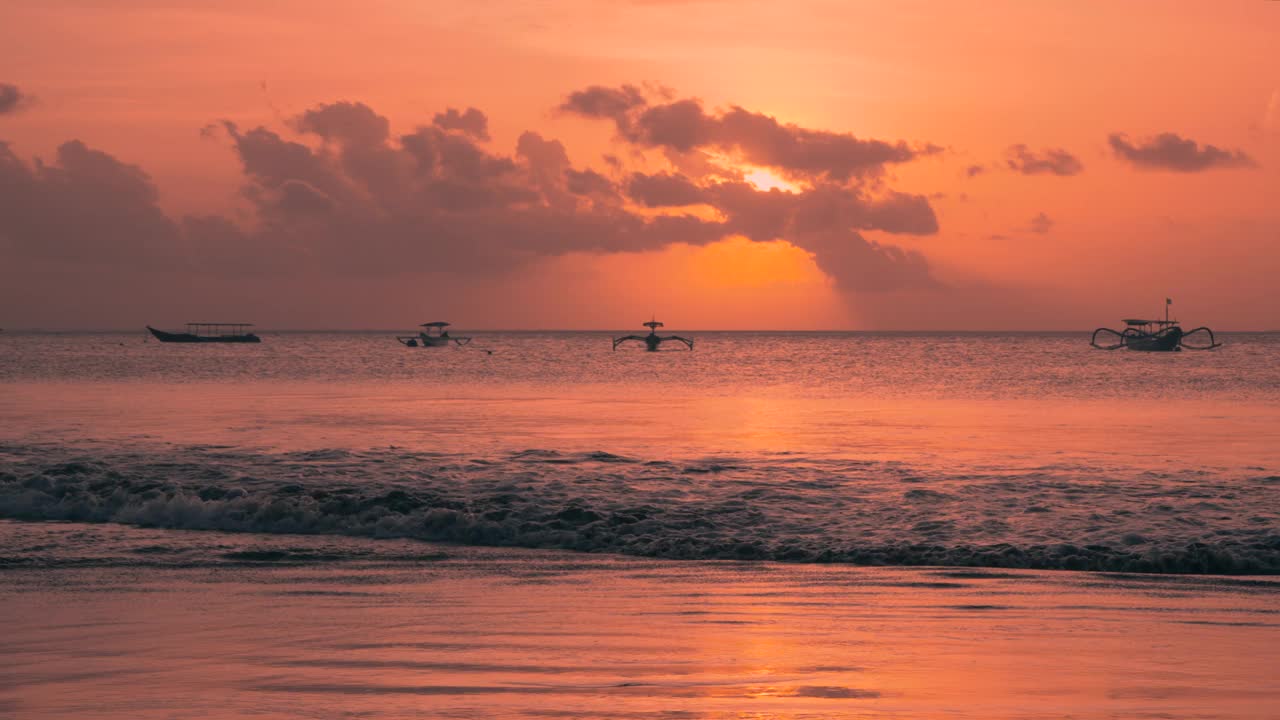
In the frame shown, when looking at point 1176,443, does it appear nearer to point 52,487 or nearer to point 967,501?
point 967,501

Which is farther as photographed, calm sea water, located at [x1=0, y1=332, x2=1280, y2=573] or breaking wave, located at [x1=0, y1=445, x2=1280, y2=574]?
calm sea water, located at [x1=0, y1=332, x2=1280, y2=573]

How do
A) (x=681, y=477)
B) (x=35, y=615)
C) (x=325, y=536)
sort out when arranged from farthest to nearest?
(x=681, y=477)
(x=325, y=536)
(x=35, y=615)

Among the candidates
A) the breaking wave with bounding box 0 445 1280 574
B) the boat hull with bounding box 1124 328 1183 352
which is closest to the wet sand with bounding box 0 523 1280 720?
the breaking wave with bounding box 0 445 1280 574

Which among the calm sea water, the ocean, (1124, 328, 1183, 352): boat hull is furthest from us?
(1124, 328, 1183, 352): boat hull

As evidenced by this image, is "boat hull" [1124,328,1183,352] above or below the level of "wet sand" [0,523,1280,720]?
above

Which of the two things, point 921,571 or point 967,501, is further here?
point 967,501

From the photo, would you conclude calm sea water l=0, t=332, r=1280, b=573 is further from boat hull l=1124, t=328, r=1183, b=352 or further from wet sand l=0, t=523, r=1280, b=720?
boat hull l=1124, t=328, r=1183, b=352

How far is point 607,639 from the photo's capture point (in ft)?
35.1

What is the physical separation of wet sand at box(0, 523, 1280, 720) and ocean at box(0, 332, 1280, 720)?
5cm

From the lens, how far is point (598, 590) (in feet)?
44.8

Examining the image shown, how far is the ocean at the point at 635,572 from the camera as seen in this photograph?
899 cm

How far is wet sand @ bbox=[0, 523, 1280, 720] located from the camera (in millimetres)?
8609

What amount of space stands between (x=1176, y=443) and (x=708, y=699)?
2901cm

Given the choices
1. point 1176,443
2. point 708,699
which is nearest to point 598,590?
point 708,699
